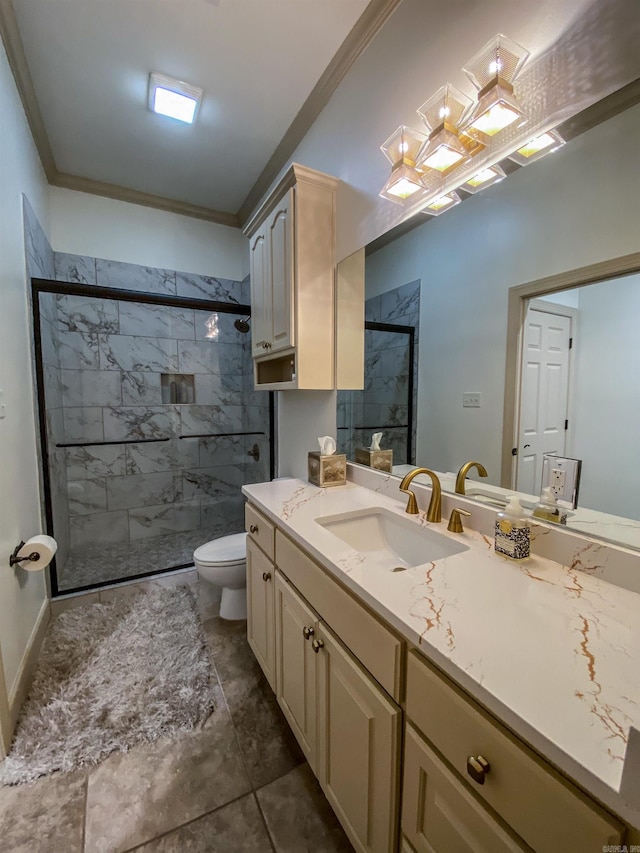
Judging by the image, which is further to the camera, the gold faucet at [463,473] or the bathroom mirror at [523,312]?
the gold faucet at [463,473]

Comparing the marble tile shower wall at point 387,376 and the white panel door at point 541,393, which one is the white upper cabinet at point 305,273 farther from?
the white panel door at point 541,393

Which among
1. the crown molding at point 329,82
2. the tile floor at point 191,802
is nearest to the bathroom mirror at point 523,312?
the crown molding at point 329,82

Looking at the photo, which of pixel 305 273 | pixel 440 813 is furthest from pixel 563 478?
pixel 305 273

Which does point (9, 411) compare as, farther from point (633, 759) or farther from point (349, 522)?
point (633, 759)

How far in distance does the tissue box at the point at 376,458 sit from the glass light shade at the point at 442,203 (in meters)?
0.96

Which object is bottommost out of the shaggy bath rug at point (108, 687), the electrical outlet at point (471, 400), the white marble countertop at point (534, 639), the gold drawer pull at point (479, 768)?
the shaggy bath rug at point (108, 687)

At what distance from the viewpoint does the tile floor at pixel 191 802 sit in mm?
1049

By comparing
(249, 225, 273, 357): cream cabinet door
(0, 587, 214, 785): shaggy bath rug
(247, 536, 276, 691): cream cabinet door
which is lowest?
(0, 587, 214, 785): shaggy bath rug

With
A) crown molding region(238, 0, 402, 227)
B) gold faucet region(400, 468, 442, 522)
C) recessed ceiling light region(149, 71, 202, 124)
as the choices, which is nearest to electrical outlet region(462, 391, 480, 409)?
gold faucet region(400, 468, 442, 522)

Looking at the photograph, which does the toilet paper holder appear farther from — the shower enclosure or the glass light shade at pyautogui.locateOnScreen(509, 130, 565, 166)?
the glass light shade at pyautogui.locateOnScreen(509, 130, 565, 166)

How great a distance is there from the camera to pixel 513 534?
0.94m

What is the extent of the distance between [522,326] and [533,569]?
0.72 meters

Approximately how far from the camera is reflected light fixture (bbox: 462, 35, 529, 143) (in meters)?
0.93

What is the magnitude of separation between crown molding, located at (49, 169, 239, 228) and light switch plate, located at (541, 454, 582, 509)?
125 inches
